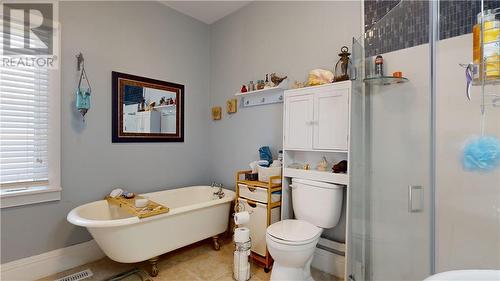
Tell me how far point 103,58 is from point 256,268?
2.55 meters

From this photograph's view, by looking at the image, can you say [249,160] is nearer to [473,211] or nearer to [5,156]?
[473,211]

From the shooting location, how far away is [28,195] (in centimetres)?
200

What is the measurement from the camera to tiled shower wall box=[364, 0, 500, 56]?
1495 millimetres

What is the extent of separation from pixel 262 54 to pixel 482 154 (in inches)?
83.6

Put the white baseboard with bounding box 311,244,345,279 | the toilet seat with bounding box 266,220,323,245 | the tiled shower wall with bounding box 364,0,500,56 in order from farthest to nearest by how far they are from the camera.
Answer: the white baseboard with bounding box 311,244,345,279, the toilet seat with bounding box 266,220,323,245, the tiled shower wall with bounding box 364,0,500,56

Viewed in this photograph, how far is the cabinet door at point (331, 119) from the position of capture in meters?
1.88

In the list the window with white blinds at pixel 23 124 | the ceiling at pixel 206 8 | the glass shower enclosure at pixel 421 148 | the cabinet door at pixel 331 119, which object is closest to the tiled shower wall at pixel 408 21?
the glass shower enclosure at pixel 421 148

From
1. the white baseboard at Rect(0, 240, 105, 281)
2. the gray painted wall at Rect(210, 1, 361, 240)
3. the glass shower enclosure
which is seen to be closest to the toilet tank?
the glass shower enclosure

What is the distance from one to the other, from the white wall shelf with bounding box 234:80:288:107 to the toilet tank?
0.97 metres

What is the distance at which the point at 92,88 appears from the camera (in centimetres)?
238

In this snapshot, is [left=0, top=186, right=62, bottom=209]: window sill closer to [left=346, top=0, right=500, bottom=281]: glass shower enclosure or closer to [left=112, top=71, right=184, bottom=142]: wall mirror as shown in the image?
[left=112, top=71, right=184, bottom=142]: wall mirror

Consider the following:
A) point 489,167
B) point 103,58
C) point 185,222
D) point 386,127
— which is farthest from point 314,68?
point 103,58

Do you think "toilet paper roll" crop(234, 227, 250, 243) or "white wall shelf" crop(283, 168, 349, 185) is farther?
"toilet paper roll" crop(234, 227, 250, 243)

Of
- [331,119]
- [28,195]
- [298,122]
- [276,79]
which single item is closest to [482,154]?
[331,119]
